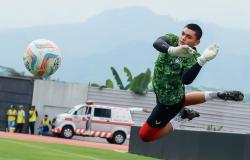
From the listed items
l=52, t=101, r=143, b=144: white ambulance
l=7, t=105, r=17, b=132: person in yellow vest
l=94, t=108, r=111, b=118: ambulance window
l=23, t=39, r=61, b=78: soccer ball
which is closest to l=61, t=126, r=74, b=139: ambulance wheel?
l=52, t=101, r=143, b=144: white ambulance

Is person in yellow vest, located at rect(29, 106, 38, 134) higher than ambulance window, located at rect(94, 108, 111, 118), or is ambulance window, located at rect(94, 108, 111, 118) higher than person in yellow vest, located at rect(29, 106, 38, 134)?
ambulance window, located at rect(94, 108, 111, 118)

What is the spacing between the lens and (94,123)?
38.4 m

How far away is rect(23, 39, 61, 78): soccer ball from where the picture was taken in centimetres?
2744

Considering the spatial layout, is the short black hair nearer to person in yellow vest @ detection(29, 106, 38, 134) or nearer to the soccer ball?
the soccer ball

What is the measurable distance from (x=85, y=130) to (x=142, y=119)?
650cm

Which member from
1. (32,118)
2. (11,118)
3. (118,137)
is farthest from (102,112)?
(11,118)

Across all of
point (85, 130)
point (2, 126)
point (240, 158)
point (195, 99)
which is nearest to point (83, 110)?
point (85, 130)

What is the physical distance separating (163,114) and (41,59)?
14829 mm

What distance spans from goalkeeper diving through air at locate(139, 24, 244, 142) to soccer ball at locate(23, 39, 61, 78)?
14147 mm

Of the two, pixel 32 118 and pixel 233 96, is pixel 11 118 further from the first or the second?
pixel 233 96

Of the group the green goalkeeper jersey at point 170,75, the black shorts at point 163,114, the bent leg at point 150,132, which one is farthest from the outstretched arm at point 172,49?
the bent leg at point 150,132

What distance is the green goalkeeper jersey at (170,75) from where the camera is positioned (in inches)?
478

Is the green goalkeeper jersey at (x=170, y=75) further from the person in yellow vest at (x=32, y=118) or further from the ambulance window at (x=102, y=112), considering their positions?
the person in yellow vest at (x=32, y=118)

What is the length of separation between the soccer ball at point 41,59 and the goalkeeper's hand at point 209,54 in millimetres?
16279
